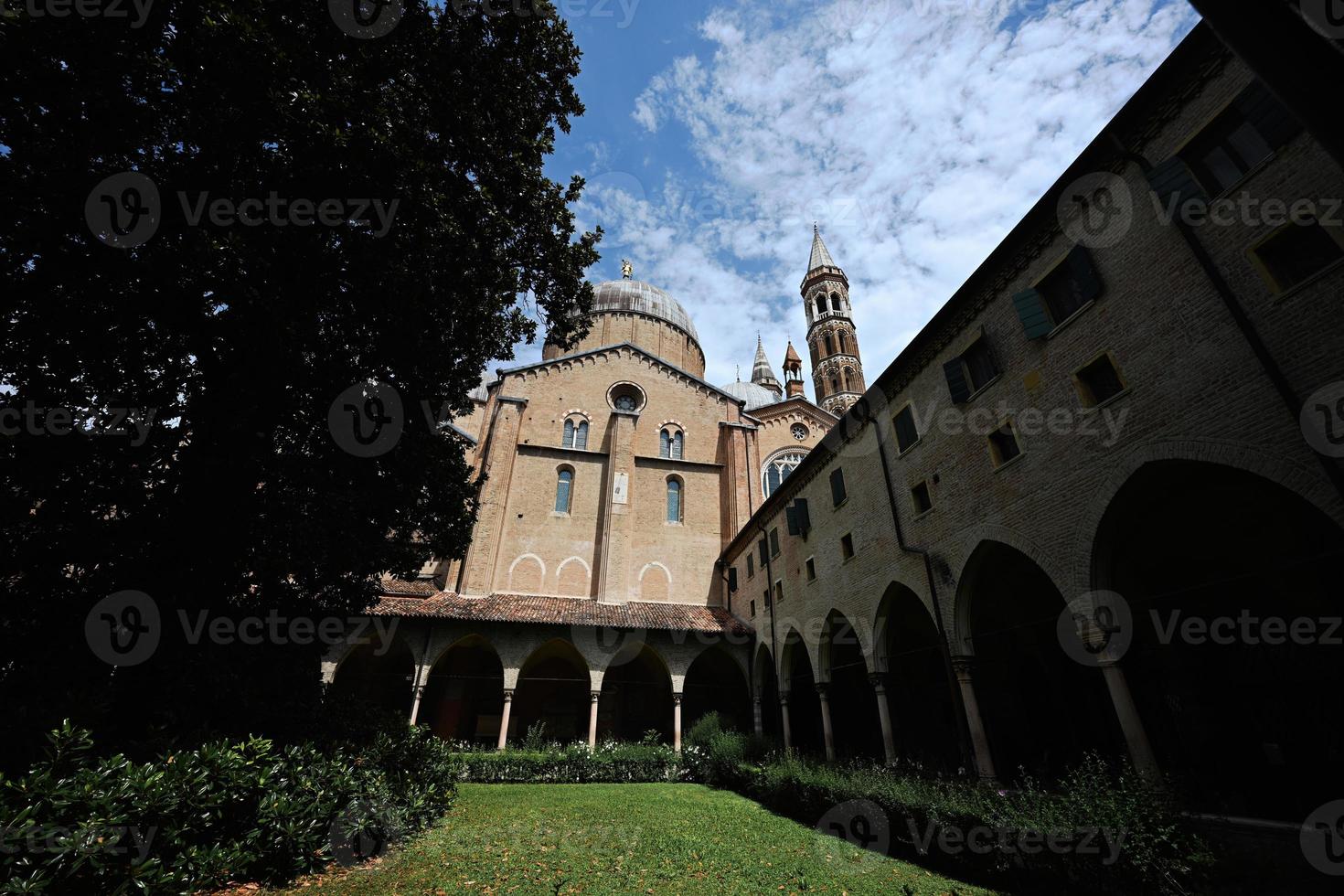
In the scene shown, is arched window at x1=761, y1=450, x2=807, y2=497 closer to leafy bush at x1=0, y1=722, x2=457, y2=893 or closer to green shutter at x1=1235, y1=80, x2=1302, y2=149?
leafy bush at x1=0, y1=722, x2=457, y2=893

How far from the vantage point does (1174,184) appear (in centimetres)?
781

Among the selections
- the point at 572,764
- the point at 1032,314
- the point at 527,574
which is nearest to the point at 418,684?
the point at 572,764

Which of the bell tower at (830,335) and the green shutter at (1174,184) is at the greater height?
the bell tower at (830,335)

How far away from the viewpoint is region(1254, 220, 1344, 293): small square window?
20.7 feet

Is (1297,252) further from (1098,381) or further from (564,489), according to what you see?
(564,489)

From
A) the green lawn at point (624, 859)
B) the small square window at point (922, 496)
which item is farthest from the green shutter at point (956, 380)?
the green lawn at point (624, 859)

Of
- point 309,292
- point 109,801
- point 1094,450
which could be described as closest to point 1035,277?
point 1094,450

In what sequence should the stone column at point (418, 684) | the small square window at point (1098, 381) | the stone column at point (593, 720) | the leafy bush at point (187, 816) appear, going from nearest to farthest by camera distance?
1. the leafy bush at point (187, 816)
2. the small square window at point (1098, 381)
3. the stone column at point (418, 684)
4. the stone column at point (593, 720)

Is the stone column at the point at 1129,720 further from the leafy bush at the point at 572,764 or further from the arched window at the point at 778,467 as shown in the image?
the arched window at the point at 778,467

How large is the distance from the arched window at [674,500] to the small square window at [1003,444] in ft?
56.9

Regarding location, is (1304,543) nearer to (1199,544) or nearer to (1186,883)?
(1199,544)

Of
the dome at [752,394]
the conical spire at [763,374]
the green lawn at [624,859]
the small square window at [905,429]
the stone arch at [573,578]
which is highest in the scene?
the conical spire at [763,374]

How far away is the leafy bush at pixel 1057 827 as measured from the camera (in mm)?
6062

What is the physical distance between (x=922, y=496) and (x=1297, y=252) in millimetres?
7463
